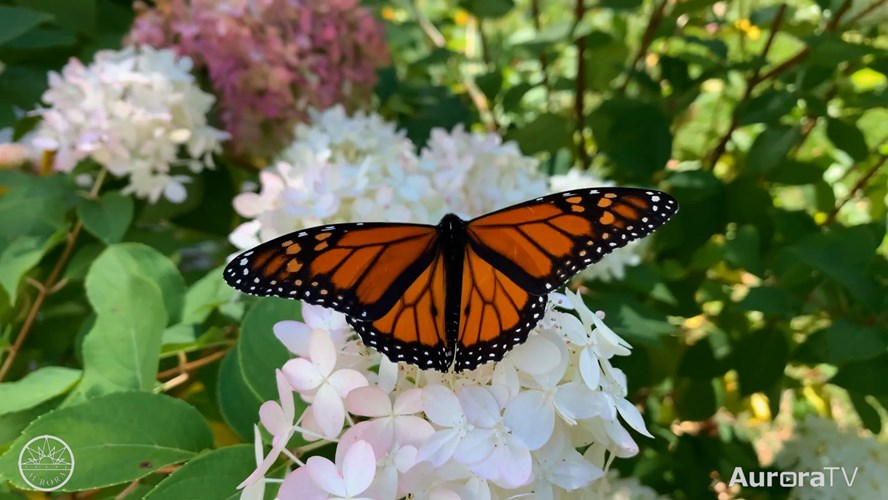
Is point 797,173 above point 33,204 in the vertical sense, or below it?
above

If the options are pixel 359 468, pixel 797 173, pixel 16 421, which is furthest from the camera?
pixel 797 173

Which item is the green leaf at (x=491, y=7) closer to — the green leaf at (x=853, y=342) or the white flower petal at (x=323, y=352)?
the green leaf at (x=853, y=342)

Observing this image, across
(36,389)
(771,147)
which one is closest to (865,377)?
(771,147)

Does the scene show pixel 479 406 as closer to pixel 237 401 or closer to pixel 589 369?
pixel 589 369

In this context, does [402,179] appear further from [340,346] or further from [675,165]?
[675,165]

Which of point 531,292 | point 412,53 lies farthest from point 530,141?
point 412,53

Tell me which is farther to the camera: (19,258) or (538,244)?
(19,258)

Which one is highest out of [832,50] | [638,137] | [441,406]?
[832,50]
